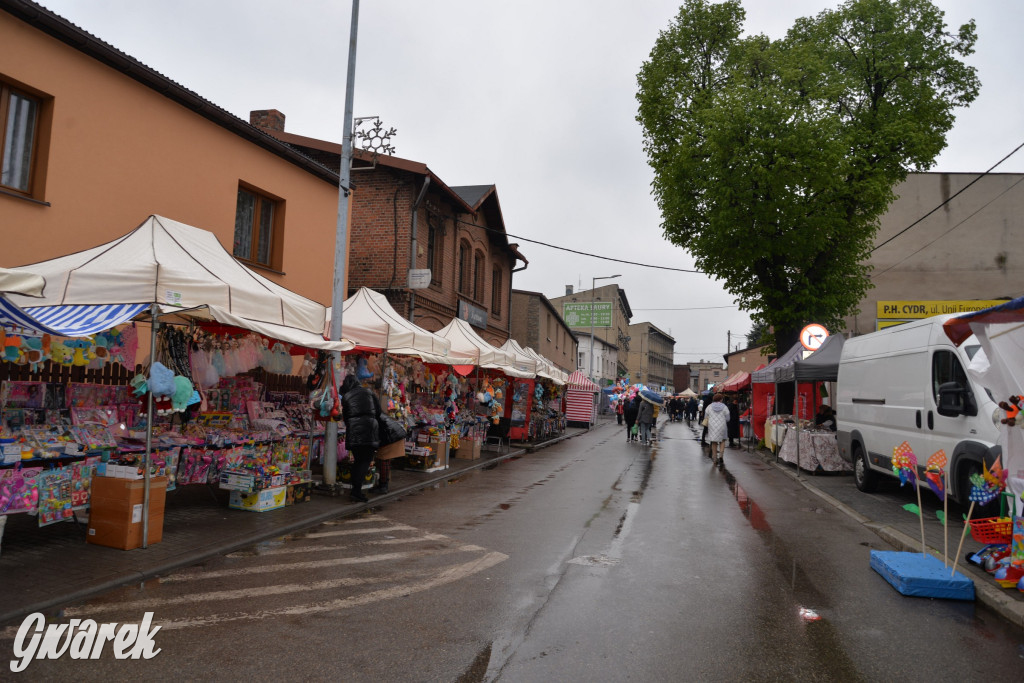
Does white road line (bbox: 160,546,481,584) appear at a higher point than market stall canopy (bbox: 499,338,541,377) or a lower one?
lower

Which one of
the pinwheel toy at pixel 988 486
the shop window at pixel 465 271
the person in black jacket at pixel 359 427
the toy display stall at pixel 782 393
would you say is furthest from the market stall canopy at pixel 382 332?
the shop window at pixel 465 271

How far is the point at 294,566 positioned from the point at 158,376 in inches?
92.6

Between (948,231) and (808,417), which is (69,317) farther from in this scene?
(948,231)

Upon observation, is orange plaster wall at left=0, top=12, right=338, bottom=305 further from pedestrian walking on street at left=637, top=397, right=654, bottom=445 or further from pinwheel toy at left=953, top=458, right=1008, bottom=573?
pedestrian walking on street at left=637, top=397, right=654, bottom=445

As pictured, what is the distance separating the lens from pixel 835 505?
1051 centimetres

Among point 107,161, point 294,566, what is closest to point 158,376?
point 294,566

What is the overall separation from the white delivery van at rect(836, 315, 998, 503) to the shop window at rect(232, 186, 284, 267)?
11808 mm

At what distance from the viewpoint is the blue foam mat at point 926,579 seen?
5.54 m

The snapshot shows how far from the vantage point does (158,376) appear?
21.3 ft

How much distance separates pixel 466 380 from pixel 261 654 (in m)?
13.9

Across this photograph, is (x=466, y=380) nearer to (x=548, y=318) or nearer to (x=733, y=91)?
(x=733, y=91)

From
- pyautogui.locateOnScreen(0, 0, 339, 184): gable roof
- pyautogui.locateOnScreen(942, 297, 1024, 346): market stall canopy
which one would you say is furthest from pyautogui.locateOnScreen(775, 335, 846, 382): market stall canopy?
pyautogui.locateOnScreen(0, 0, 339, 184): gable roof

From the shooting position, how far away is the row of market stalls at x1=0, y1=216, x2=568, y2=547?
621 cm

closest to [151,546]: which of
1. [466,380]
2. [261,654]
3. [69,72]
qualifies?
[261,654]
